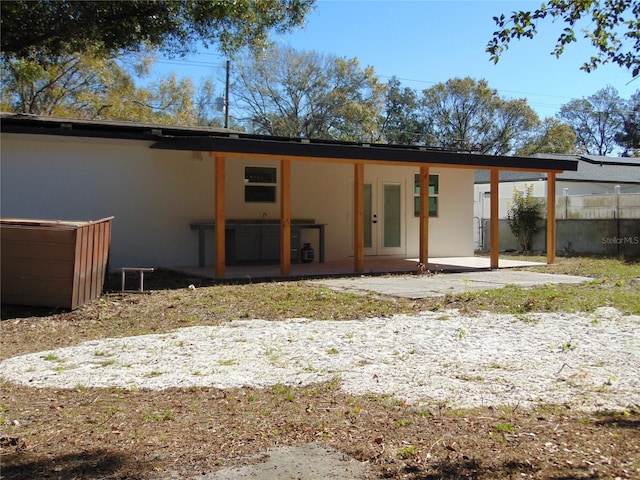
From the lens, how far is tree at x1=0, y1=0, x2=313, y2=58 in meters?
8.35

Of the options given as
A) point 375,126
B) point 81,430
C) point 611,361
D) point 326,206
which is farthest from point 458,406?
point 375,126

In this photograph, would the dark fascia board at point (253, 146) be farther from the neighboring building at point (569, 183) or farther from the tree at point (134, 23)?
the neighboring building at point (569, 183)

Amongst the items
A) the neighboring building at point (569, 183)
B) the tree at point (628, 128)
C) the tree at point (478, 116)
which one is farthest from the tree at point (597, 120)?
the neighboring building at point (569, 183)

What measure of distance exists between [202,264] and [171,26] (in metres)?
5.89

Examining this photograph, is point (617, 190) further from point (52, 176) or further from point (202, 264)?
point (52, 176)

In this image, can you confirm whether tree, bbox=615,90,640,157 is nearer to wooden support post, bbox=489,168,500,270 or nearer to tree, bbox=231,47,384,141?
tree, bbox=231,47,384,141

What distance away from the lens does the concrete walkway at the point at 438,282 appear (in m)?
10.1

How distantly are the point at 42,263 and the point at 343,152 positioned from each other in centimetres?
594

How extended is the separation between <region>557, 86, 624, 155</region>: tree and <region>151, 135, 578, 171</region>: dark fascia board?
46.2 meters

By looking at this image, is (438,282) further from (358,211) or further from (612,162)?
(612,162)

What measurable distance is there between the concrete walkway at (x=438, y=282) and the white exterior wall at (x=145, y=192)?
3818 mm

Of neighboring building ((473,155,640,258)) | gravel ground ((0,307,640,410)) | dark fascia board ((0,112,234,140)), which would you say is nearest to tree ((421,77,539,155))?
neighboring building ((473,155,640,258))

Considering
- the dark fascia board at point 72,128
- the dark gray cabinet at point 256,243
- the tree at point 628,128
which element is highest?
the tree at point 628,128

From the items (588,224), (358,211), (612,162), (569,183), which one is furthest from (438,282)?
(612,162)
